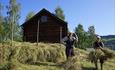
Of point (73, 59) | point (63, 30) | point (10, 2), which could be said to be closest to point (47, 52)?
point (73, 59)

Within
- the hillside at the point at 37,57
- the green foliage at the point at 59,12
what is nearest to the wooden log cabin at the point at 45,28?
the hillside at the point at 37,57

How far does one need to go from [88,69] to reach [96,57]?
2.60 ft

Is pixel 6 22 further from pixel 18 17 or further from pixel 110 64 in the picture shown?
pixel 110 64

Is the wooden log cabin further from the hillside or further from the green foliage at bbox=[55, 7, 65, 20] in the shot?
the green foliage at bbox=[55, 7, 65, 20]

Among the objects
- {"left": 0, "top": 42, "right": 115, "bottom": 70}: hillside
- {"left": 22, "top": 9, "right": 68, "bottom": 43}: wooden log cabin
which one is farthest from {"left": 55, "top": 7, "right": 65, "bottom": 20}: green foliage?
{"left": 0, "top": 42, "right": 115, "bottom": 70}: hillside

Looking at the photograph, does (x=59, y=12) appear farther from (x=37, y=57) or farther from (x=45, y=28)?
(x=37, y=57)

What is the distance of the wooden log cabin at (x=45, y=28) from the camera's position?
110 ft

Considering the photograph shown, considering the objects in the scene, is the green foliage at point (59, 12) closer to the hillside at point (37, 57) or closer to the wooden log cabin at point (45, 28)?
the wooden log cabin at point (45, 28)

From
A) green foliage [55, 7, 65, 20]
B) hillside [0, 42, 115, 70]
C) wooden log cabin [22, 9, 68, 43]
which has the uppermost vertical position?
green foliage [55, 7, 65, 20]

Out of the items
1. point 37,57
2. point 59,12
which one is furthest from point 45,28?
point 59,12

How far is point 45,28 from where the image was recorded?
34.3 meters

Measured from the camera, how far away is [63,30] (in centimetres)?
3353

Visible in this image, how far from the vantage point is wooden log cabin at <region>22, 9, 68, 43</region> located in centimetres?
3362

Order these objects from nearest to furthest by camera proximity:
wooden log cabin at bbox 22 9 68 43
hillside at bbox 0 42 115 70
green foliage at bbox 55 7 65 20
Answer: hillside at bbox 0 42 115 70 → wooden log cabin at bbox 22 9 68 43 → green foliage at bbox 55 7 65 20
